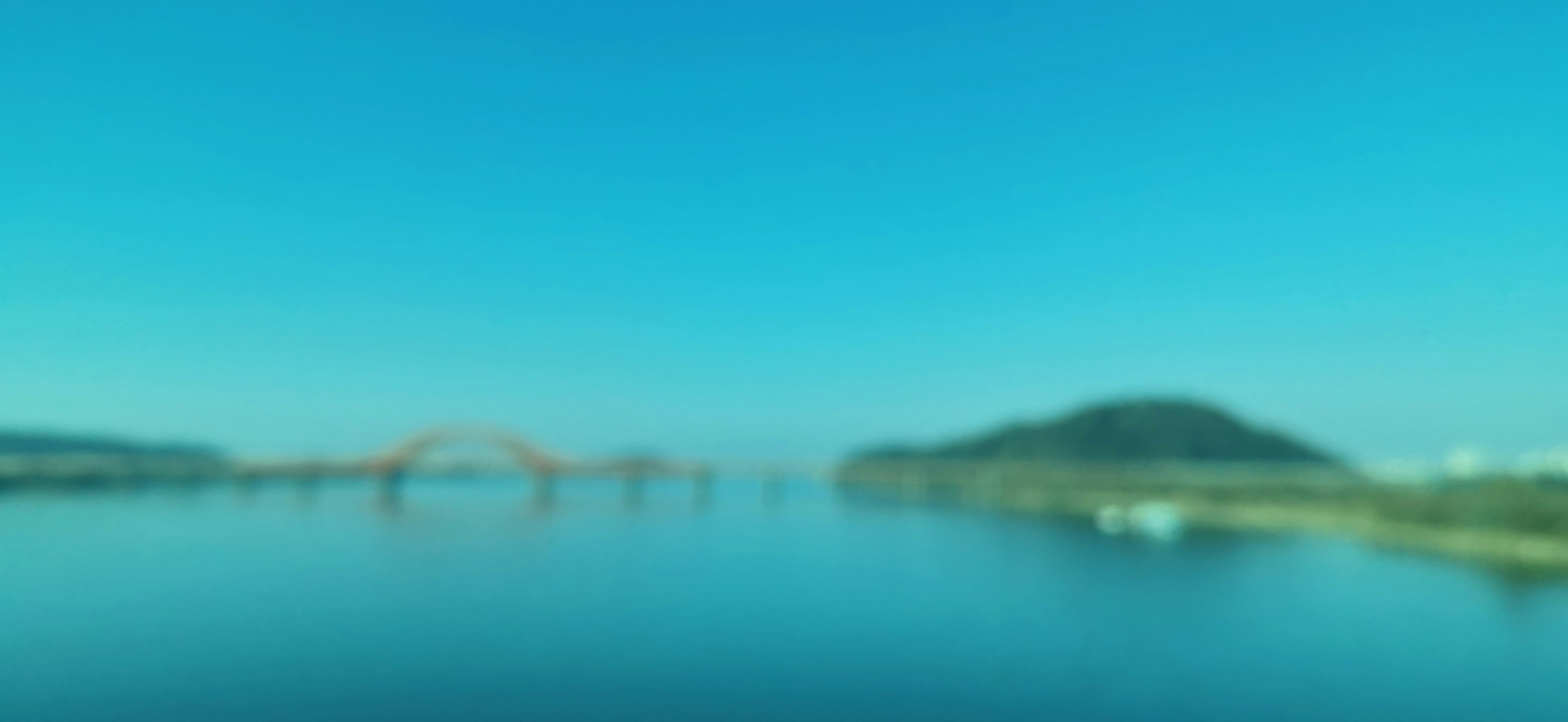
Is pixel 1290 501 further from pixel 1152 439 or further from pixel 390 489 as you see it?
pixel 390 489

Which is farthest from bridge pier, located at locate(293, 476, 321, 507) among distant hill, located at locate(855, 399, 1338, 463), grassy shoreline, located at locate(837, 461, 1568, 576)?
distant hill, located at locate(855, 399, 1338, 463)

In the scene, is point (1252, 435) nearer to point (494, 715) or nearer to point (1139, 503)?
point (1139, 503)

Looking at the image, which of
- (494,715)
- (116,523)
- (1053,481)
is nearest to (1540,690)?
(494,715)

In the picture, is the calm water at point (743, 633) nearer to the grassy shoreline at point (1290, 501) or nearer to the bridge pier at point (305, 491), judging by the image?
the grassy shoreline at point (1290, 501)

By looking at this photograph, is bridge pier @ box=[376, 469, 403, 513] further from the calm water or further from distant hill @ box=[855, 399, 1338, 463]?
distant hill @ box=[855, 399, 1338, 463]

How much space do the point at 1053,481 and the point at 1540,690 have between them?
6128 cm

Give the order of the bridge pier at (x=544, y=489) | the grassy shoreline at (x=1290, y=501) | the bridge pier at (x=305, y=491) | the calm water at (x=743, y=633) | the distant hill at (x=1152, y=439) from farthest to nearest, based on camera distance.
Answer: the distant hill at (x=1152, y=439)
the bridge pier at (x=544, y=489)
the bridge pier at (x=305, y=491)
the grassy shoreline at (x=1290, y=501)
the calm water at (x=743, y=633)

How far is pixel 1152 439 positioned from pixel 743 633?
296 ft

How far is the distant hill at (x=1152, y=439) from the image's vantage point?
316 feet

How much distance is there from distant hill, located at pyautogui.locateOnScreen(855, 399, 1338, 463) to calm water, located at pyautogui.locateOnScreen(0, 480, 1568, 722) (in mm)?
65969

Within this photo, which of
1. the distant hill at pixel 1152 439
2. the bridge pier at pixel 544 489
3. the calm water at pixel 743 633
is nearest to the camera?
the calm water at pixel 743 633

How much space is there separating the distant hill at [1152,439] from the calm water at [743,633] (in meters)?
66.0

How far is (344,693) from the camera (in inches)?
488

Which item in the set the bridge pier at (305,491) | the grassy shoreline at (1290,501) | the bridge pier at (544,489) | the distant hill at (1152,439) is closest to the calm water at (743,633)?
the grassy shoreline at (1290,501)
